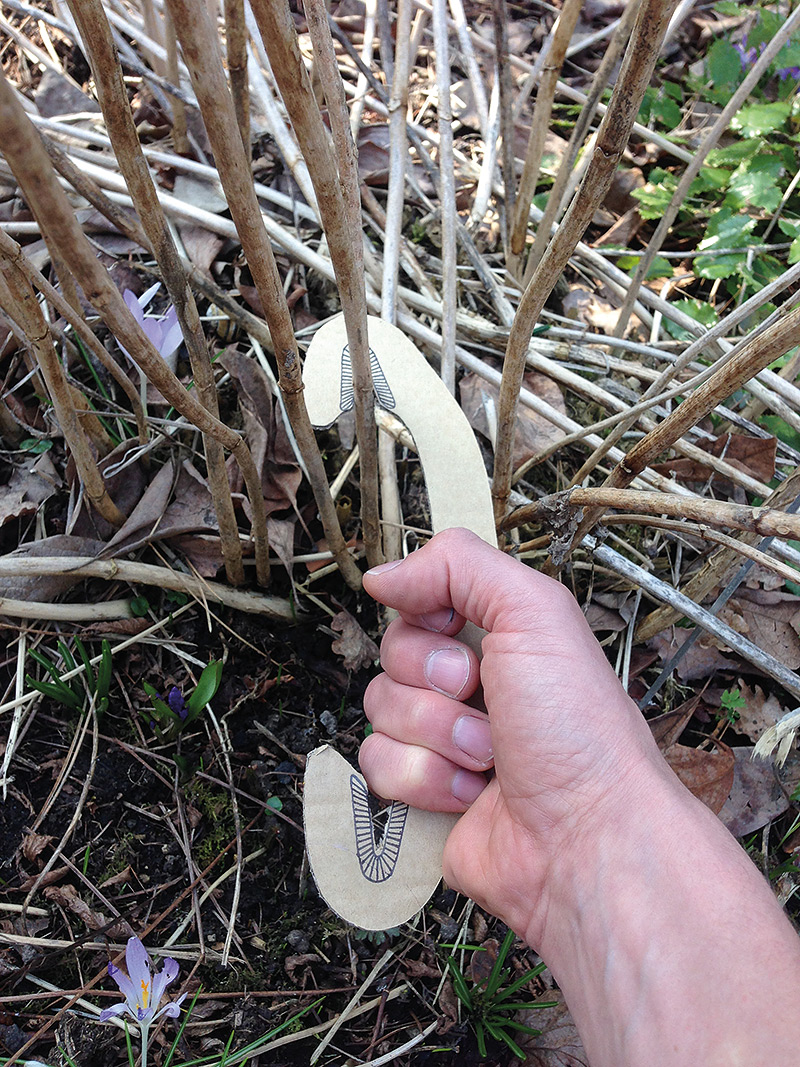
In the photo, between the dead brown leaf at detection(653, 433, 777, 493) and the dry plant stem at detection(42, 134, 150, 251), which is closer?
the dry plant stem at detection(42, 134, 150, 251)

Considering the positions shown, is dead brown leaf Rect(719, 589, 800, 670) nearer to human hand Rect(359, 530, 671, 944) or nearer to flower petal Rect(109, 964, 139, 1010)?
human hand Rect(359, 530, 671, 944)

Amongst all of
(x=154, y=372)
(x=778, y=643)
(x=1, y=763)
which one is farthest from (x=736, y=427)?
(x=1, y=763)

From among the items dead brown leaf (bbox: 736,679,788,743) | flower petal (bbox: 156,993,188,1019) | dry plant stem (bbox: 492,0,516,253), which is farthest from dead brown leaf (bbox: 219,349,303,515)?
dead brown leaf (bbox: 736,679,788,743)

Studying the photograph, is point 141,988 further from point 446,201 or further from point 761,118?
point 761,118

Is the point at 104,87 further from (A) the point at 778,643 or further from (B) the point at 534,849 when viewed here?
(A) the point at 778,643

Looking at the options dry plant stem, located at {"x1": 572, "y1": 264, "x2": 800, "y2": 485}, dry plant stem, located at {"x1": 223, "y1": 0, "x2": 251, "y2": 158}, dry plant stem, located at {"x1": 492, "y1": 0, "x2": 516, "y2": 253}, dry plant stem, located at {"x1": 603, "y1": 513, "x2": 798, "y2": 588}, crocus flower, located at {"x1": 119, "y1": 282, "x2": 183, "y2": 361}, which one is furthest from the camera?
dry plant stem, located at {"x1": 492, "y1": 0, "x2": 516, "y2": 253}

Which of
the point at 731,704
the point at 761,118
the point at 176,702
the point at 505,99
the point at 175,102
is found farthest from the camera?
the point at 761,118

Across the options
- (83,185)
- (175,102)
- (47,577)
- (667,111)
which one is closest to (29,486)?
(47,577)

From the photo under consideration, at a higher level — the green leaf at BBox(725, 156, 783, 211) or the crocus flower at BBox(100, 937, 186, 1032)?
the green leaf at BBox(725, 156, 783, 211)
